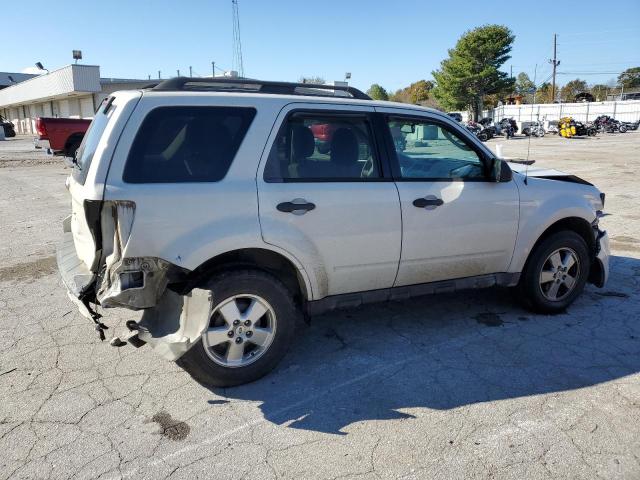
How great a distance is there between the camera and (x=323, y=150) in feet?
12.3

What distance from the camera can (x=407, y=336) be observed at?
4285 mm

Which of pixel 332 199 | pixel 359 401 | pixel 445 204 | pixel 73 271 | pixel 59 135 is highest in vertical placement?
pixel 59 135

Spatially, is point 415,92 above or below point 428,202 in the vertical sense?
above

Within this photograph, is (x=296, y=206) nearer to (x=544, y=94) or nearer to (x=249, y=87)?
(x=249, y=87)

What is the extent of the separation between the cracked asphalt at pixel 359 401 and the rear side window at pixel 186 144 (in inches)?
58.1

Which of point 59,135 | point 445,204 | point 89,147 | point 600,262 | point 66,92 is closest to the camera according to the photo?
point 89,147

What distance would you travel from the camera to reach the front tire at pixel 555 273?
14.9 feet

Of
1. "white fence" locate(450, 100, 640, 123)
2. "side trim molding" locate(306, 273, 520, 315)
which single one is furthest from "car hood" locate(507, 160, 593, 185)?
"white fence" locate(450, 100, 640, 123)

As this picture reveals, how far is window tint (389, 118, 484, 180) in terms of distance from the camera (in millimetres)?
4070

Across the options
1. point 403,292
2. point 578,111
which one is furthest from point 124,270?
point 578,111

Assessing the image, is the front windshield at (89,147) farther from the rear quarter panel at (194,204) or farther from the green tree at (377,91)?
the green tree at (377,91)

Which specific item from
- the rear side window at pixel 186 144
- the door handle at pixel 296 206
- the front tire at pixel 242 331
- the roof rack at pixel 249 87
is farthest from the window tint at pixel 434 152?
the front tire at pixel 242 331

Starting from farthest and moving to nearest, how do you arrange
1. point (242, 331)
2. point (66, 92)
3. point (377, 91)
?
point (377, 91) → point (66, 92) → point (242, 331)

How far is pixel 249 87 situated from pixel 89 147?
1222 millimetres
